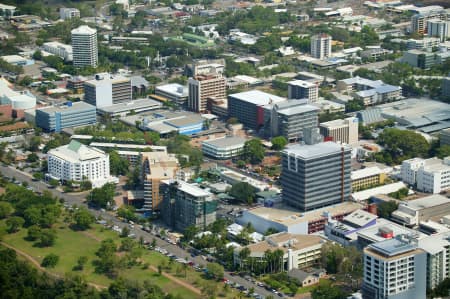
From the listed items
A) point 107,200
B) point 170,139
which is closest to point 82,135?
point 170,139

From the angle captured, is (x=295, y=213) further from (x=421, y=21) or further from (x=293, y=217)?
(x=421, y=21)

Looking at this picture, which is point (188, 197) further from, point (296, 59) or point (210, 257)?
point (296, 59)

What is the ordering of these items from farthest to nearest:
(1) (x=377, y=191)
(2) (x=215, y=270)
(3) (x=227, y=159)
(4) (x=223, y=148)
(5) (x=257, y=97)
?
1. (5) (x=257, y=97)
2. (3) (x=227, y=159)
3. (4) (x=223, y=148)
4. (1) (x=377, y=191)
5. (2) (x=215, y=270)

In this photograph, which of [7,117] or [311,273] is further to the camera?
[7,117]

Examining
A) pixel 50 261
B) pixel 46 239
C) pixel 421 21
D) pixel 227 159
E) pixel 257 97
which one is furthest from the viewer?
pixel 421 21

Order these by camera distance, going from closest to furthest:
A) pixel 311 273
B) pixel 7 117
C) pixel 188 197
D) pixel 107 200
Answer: pixel 311 273 → pixel 188 197 → pixel 107 200 → pixel 7 117

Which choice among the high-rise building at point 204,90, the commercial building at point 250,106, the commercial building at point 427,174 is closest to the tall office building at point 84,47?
the high-rise building at point 204,90

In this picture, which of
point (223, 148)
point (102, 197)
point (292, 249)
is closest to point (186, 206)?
point (102, 197)
